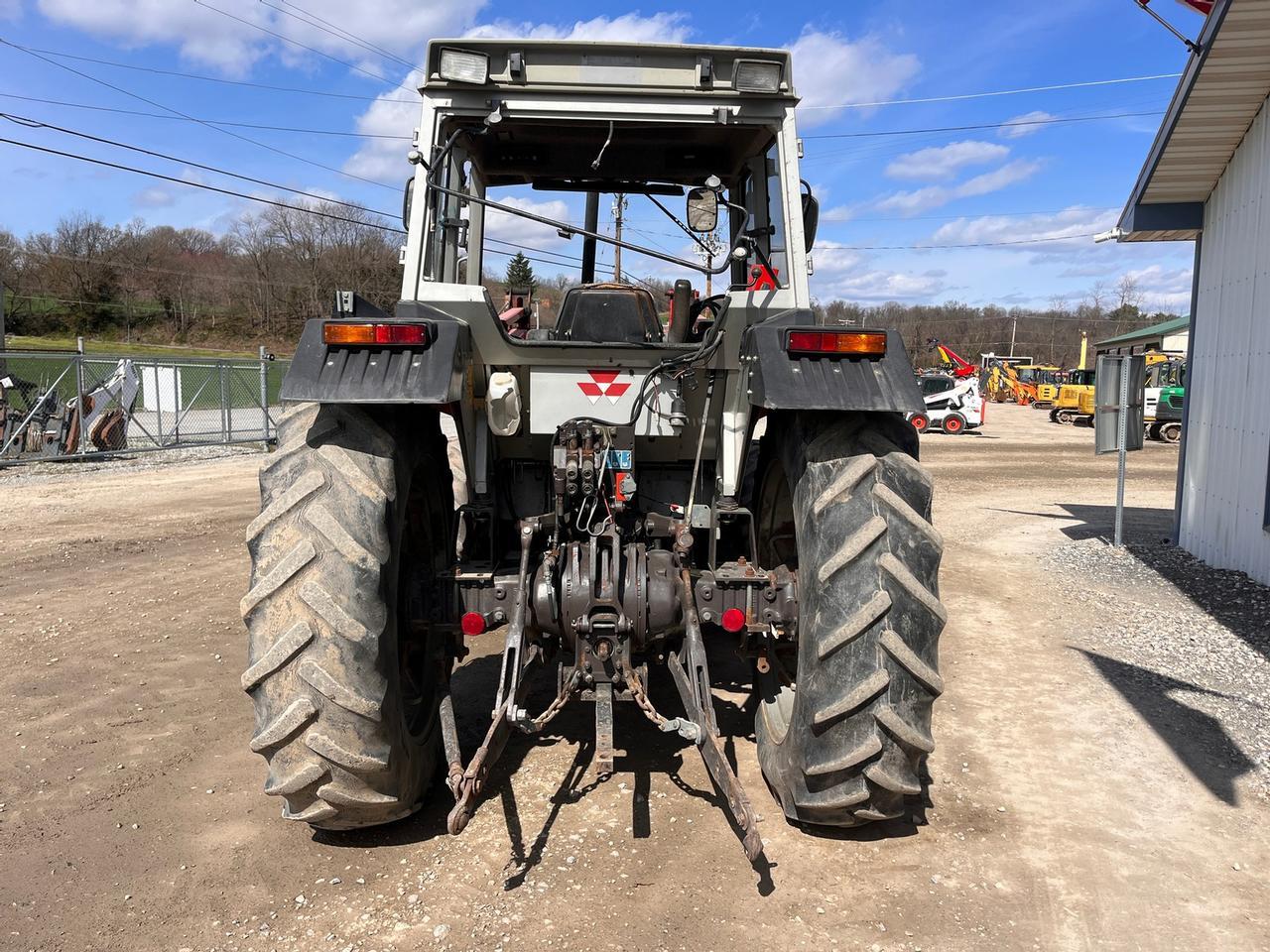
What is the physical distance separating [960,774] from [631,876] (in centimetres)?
176

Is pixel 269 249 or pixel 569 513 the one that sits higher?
pixel 269 249

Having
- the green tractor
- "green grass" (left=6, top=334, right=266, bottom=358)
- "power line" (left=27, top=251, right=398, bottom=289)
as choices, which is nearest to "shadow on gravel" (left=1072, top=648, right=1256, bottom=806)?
the green tractor

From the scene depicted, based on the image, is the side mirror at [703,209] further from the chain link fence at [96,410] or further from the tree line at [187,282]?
the tree line at [187,282]

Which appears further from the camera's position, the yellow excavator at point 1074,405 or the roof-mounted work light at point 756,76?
the yellow excavator at point 1074,405

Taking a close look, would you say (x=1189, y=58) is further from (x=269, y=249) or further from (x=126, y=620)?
(x=269, y=249)

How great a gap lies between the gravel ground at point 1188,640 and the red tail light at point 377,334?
12.9 feet

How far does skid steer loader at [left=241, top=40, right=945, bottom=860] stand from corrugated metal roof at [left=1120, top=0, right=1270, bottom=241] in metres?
5.26

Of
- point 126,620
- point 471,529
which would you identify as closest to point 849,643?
point 471,529

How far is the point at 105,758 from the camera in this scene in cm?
402

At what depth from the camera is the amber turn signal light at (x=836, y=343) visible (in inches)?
118

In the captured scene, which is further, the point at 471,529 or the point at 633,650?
the point at 471,529

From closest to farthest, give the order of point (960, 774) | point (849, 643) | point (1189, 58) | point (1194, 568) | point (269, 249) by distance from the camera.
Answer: point (849, 643), point (960, 774), point (1189, 58), point (1194, 568), point (269, 249)

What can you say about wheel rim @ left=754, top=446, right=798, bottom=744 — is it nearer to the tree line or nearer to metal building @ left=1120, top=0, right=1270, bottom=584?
metal building @ left=1120, top=0, right=1270, bottom=584

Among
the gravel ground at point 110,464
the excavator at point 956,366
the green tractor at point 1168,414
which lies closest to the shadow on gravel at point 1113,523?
the gravel ground at point 110,464
